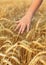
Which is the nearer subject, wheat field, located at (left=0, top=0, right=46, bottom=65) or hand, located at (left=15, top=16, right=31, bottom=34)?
wheat field, located at (left=0, top=0, right=46, bottom=65)

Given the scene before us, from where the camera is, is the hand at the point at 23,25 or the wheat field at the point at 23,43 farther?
the hand at the point at 23,25

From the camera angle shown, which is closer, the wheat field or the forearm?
the wheat field

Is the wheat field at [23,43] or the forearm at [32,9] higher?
the forearm at [32,9]

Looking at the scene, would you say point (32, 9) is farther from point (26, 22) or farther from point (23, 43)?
point (23, 43)

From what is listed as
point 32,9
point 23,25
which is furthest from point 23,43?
point 32,9

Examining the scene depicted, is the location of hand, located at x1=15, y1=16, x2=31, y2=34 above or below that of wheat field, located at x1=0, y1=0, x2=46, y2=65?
above

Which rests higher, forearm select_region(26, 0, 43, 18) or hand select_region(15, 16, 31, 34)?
forearm select_region(26, 0, 43, 18)

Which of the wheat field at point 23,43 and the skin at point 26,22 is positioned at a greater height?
the skin at point 26,22

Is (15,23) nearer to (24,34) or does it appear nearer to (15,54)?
(24,34)

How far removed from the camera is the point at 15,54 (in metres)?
0.91

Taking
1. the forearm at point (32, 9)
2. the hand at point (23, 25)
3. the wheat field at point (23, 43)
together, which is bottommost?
the wheat field at point (23, 43)

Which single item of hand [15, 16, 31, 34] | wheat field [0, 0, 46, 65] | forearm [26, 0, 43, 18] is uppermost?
forearm [26, 0, 43, 18]

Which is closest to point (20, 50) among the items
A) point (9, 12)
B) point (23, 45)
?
point (23, 45)

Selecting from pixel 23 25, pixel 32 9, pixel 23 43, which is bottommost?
pixel 23 43
